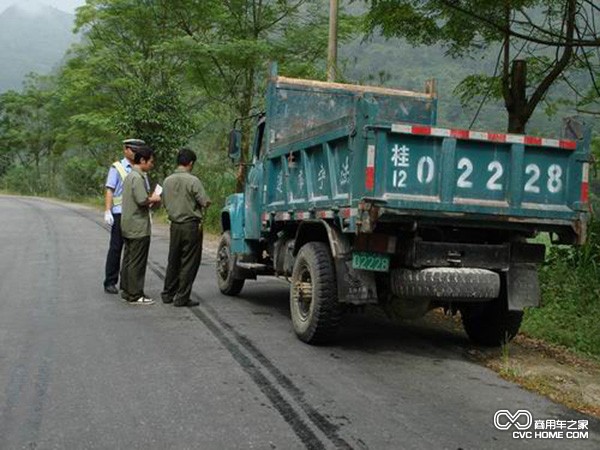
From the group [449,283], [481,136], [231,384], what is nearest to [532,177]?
[481,136]

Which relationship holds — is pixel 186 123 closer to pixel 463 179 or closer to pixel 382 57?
pixel 463 179

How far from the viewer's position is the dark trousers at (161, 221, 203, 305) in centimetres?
788

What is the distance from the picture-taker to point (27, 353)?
552cm

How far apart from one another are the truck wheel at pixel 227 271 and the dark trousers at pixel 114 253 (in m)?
1.30

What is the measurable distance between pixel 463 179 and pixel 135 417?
9.98ft

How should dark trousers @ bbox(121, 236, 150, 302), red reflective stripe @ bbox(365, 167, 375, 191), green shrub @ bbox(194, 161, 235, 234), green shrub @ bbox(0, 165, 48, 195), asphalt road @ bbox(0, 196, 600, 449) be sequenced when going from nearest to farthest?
1. asphalt road @ bbox(0, 196, 600, 449)
2. red reflective stripe @ bbox(365, 167, 375, 191)
3. dark trousers @ bbox(121, 236, 150, 302)
4. green shrub @ bbox(194, 161, 235, 234)
5. green shrub @ bbox(0, 165, 48, 195)

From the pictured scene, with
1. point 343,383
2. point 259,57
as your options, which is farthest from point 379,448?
point 259,57

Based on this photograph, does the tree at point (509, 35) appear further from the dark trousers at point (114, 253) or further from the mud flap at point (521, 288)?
the dark trousers at point (114, 253)

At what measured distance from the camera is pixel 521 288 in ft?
19.1

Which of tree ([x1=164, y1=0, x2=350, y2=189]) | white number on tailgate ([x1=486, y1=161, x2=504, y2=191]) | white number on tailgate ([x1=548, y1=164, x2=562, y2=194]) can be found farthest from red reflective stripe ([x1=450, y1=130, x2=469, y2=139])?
tree ([x1=164, y1=0, x2=350, y2=189])

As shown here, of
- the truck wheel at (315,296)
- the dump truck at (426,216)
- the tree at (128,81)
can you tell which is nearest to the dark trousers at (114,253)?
the dump truck at (426,216)

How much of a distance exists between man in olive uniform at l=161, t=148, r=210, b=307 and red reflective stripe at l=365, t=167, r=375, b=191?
3.18m

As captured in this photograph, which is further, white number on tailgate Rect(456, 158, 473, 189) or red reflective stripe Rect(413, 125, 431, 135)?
white number on tailgate Rect(456, 158, 473, 189)

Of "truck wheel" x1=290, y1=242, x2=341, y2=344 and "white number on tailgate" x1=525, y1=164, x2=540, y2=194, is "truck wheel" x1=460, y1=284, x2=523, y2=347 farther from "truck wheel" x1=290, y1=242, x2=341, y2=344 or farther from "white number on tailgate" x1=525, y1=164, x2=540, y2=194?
"truck wheel" x1=290, y1=242, x2=341, y2=344
